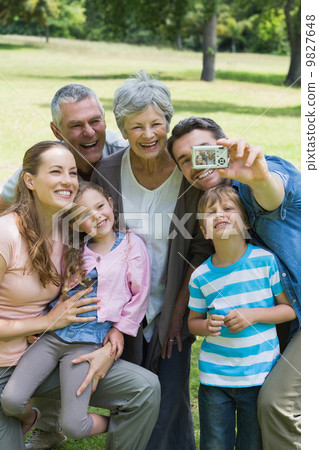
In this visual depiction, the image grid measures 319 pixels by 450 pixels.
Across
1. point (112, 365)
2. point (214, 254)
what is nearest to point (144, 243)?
point (214, 254)

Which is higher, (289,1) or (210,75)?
(289,1)

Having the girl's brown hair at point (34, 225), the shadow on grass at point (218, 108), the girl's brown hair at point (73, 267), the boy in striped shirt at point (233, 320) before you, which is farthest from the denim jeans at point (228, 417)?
the shadow on grass at point (218, 108)

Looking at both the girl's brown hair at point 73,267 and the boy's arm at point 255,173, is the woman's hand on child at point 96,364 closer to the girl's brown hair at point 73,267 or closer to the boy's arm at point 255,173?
the girl's brown hair at point 73,267

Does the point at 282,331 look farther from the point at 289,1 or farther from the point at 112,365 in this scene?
the point at 289,1

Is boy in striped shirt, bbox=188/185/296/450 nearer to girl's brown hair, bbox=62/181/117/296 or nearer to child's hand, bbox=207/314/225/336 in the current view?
child's hand, bbox=207/314/225/336

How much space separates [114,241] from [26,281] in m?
0.43

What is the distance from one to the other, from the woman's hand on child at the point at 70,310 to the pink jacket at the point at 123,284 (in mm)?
51

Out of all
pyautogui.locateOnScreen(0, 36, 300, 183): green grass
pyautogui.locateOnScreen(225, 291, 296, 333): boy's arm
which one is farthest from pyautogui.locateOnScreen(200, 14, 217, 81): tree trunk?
pyautogui.locateOnScreen(225, 291, 296, 333): boy's arm

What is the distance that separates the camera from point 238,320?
2371mm

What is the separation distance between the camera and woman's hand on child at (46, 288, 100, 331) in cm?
248
